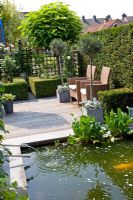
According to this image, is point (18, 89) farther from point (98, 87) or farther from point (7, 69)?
point (98, 87)

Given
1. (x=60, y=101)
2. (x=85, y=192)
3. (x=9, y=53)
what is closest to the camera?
(x=85, y=192)

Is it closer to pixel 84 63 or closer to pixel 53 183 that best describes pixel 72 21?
pixel 84 63

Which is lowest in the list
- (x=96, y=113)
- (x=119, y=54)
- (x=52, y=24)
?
(x=96, y=113)

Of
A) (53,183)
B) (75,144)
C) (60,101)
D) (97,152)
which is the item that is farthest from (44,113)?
(53,183)

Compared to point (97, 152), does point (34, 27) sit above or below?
above

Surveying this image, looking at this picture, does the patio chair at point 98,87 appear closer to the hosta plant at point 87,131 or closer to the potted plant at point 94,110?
the potted plant at point 94,110

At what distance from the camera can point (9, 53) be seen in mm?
14055

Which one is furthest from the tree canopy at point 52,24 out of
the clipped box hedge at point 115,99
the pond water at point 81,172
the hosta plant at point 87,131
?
the pond water at point 81,172

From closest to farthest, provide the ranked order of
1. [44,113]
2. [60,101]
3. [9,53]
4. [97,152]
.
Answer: [97,152], [44,113], [60,101], [9,53]

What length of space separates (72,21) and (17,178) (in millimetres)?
9566

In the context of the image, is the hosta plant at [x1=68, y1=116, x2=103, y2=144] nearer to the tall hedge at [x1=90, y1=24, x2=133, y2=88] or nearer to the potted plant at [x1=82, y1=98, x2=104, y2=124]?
the potted plant at [x1=82, y1=98, x2=104, y2=124]

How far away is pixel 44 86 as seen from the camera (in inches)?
461

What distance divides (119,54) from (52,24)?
4.69 metres

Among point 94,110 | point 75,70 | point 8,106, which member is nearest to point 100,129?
point 94,110
